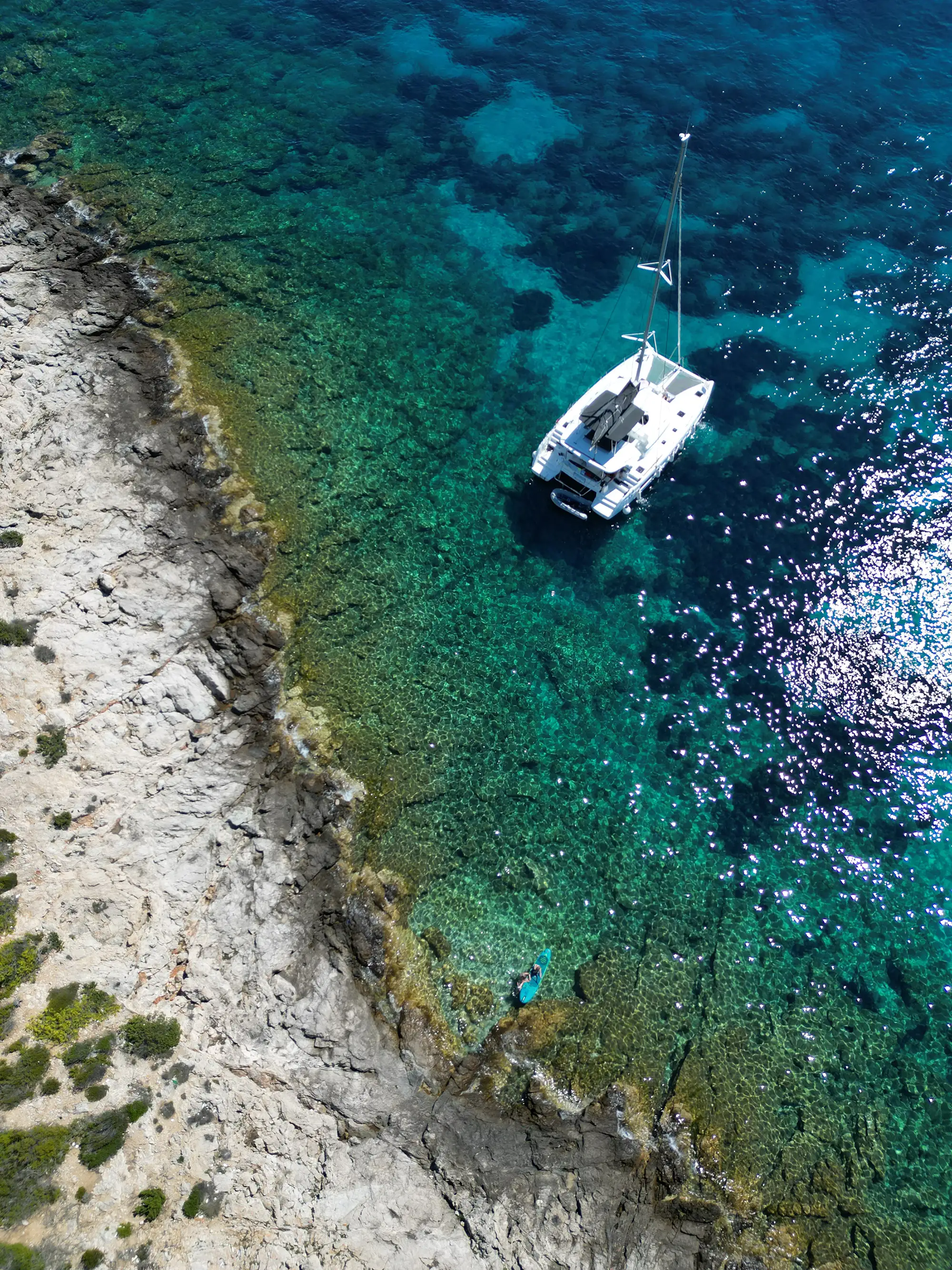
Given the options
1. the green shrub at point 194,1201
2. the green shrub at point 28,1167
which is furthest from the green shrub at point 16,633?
the green shrub at point 194,1201

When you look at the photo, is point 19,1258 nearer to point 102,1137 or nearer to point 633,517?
point 102,1137

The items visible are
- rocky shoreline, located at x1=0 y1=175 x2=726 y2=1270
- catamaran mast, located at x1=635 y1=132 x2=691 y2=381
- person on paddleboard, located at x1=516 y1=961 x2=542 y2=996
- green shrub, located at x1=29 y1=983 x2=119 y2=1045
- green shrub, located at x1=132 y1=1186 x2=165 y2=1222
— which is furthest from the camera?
catamaran mast, located at x1=635 y1=132 x2=691 y2=381

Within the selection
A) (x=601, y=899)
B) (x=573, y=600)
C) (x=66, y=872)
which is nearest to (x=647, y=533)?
(x=573, y=600)

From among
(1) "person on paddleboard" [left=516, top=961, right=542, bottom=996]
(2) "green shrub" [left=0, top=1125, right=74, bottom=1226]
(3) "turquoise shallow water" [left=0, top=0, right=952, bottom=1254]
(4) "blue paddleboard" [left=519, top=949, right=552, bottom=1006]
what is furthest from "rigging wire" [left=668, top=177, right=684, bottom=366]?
(2) "green shrub" [left=0, top=1125, right=74, bottom=1226]

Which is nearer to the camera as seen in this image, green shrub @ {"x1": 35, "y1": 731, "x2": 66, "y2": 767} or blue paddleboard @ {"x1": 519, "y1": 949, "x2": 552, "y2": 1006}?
blue paddleboard @ {"x1": 519, "y1": 949, "x2": 552, "y2": 1006}

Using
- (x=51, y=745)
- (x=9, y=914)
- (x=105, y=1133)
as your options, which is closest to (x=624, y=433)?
(x=51, y=745)

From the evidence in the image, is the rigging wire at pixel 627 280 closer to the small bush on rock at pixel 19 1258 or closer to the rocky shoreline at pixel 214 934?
the rocky shoreline at pixel 214 934

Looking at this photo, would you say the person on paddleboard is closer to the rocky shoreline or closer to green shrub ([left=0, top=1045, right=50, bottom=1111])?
the rocky shoreline

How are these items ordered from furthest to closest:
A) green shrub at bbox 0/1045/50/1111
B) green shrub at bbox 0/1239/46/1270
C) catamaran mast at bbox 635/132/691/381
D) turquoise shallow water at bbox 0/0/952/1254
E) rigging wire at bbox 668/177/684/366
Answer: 1. rigging wire at bbox 668/177/684/366
2. catamaran mast at bbox 635/132/691/381
3. turquoise shallow water at bbox 0/0/952/1254
4. green shrub at bbox 0/1045/50/1111
5. green shrub at bbox 0/1239/46/1270
